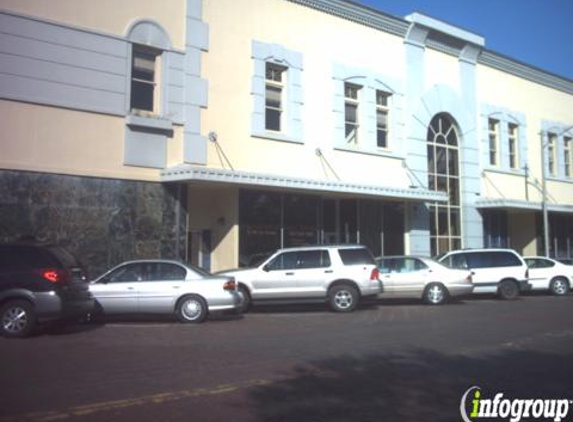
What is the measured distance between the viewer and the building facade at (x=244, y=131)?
15.6 metres

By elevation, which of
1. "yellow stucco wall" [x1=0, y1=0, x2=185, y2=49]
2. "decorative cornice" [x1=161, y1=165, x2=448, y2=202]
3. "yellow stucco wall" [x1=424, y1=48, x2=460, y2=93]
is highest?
"yellow stucco wall" [x1=424, y1=48, x2=460, y2=93]

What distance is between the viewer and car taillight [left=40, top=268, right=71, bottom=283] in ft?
37.2

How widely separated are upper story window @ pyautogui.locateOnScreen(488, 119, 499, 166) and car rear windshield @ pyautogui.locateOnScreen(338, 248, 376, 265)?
49.8ft

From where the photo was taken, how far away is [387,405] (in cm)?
627

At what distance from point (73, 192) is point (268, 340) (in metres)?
7.79

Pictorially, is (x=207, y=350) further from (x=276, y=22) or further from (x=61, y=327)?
(x=276, y=22)

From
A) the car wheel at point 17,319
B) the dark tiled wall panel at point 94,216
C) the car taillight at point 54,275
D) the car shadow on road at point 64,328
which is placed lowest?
the car shadow on road at point 64,328

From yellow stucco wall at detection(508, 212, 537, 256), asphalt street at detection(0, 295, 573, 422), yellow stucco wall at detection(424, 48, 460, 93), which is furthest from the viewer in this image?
yellow stucco wall at detection(508, 212, 537, 256)

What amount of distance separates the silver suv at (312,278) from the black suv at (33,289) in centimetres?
497

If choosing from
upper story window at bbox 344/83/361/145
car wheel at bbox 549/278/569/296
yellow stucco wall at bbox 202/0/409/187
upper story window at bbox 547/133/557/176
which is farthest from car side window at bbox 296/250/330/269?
upper story window at bbox 547/133/557/176

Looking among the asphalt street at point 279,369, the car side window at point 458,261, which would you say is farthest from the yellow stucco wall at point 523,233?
the asphalt street at point 279,369

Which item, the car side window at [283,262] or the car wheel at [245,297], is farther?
the car side window at [283,262]

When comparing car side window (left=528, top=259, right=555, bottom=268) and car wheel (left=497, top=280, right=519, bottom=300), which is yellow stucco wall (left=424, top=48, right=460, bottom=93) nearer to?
car side window (left=528, top=259, right=555, bottom=268)

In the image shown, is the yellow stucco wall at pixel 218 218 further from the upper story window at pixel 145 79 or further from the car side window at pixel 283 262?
the upper story window at pixel 145 79
